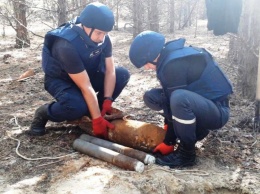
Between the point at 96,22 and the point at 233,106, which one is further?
the point at 233,106

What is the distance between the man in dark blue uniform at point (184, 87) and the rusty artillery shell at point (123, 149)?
119 millimetres

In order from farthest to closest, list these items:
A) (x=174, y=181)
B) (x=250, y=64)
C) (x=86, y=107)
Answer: (x=250, y=64), (x=86, y=107), (x=174, y=181)

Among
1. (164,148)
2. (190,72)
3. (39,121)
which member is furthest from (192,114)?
(39,121)

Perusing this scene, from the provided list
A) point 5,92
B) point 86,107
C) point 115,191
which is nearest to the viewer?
point 115,191

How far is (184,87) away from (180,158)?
2.07ft

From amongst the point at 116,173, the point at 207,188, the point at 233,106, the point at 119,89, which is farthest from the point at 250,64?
the point at 116,173

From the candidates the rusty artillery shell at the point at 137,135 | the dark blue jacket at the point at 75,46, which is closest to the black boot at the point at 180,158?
the rusty artillery shell at the point at 137,135

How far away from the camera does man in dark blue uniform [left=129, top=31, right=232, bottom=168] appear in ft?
9.00

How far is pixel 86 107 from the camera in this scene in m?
3.33

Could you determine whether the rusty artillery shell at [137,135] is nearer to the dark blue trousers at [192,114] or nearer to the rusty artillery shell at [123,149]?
the rusty artillery shell at [123,149]

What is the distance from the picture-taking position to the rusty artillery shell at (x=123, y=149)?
2.88 metres

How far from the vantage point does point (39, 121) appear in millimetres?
3520

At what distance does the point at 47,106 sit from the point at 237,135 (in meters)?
2.02

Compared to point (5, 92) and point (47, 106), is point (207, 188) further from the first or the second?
point (5, 92)
